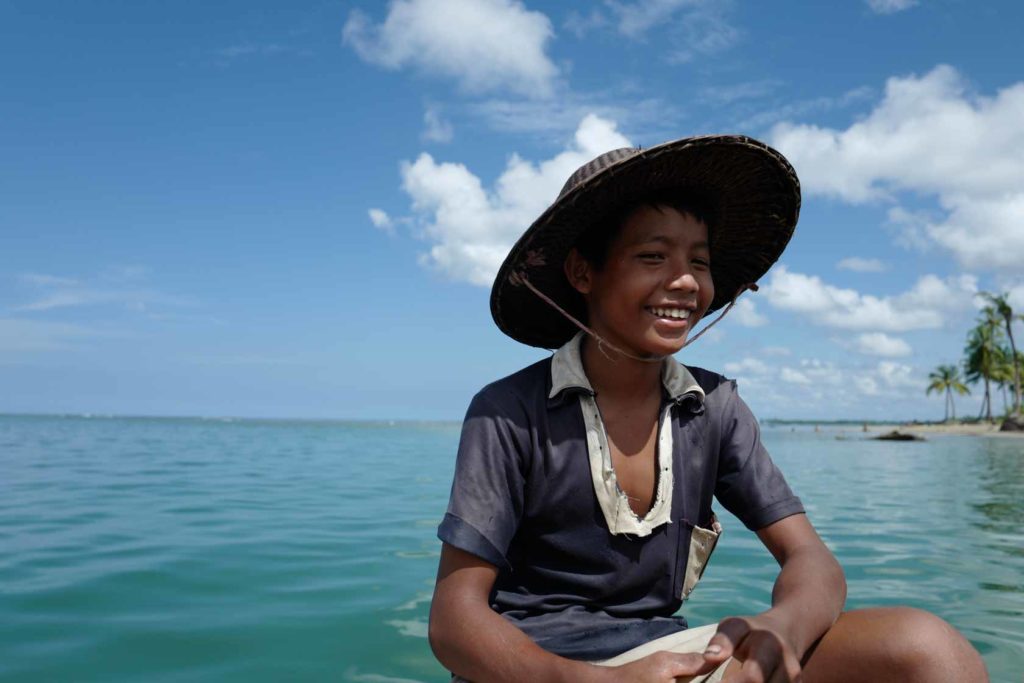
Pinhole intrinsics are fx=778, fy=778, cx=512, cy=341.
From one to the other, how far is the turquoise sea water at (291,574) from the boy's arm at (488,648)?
161 centimetres

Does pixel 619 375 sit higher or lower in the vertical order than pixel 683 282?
lower

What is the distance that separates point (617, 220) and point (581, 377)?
38cm

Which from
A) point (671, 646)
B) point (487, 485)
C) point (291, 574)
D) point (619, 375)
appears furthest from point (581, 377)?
point (291, 574)

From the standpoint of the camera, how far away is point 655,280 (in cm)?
177

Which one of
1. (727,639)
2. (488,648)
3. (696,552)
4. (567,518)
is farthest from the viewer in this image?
(696,552)

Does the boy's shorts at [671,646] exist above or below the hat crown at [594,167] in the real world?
below

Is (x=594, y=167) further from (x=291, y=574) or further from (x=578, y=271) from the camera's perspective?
(x=291, y=574)

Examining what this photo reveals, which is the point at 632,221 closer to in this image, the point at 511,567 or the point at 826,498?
the point at 511,567

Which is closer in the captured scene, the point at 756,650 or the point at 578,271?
the point at 756,650

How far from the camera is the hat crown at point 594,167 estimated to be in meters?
1.72

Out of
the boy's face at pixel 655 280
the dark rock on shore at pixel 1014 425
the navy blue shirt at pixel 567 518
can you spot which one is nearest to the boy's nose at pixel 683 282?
the boy's face at pixel 655 280

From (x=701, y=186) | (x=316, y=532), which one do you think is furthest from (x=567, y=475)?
(x=316, y=532)

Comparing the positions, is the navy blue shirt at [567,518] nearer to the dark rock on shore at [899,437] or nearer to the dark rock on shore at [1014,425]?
the dark rock on shore at [899,437]

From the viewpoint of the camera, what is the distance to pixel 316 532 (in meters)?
6.15
